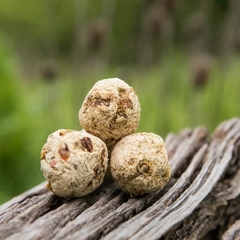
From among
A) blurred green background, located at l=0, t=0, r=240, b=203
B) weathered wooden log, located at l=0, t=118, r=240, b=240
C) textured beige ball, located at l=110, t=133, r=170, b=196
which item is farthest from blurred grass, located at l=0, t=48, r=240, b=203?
textured beige ball, located at l=110, t=133, r=170, b=196

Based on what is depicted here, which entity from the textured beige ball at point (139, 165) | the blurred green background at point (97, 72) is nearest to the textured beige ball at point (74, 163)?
the textured beige ball at point (139, 165)

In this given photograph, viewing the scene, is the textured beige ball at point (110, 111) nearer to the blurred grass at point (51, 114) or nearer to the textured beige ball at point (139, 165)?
the textured beige ball at point (139, 165)

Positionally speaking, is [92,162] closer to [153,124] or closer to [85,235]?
[85,235]

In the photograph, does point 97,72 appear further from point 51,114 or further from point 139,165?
point 139,165

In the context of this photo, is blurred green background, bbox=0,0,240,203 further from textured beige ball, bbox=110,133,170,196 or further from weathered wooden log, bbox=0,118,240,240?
textured beige ball, bbox=110,133,170,196

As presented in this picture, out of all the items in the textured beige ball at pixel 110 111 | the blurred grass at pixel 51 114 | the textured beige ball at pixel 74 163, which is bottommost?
the blurred grass at pixel 51 114

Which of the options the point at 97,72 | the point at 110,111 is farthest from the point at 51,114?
the point at 110,111

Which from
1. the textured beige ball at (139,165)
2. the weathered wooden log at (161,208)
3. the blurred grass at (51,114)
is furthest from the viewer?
the blurred grass at (51,114)
